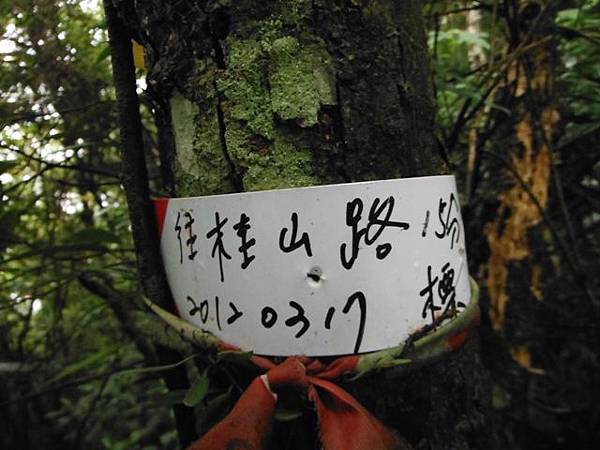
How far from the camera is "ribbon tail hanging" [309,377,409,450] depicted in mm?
456

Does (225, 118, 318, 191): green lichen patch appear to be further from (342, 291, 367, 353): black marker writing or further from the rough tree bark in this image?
(342, 291, 367, 353): black marker writing

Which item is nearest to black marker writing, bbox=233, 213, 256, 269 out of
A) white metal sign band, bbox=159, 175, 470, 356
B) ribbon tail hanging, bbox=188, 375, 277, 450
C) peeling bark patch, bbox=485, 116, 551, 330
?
white metal sign band, bbox=159, 175, 470, 356

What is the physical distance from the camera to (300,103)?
19.9 inches

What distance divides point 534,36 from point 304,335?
814 millimetres

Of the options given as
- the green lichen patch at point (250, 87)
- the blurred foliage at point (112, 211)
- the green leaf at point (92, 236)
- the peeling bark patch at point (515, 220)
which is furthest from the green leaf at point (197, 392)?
the peeling bark patch at point (515, 220)

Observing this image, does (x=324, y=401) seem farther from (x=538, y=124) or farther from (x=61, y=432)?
(x=61, y=432)

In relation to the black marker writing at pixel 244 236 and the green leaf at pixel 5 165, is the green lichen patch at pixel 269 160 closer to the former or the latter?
the black marker writing at pixel 244 236

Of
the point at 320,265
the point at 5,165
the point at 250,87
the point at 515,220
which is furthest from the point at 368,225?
the point at 515,220

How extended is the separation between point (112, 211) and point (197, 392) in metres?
0.70

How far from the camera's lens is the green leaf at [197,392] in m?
0.50

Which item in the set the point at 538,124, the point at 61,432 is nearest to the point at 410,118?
the point at 538,124

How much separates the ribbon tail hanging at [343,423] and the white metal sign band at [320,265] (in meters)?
0.04

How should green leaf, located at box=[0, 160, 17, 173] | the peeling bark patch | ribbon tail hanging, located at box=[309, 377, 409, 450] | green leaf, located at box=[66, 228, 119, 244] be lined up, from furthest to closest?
the peeling bark patch
green leaf, located at box=[66, 228, 119, 244]
green leaf, located at box=[0, 160, 17, 173]
ribbon tail hanging, located at box=[309, 377, 409, 450]

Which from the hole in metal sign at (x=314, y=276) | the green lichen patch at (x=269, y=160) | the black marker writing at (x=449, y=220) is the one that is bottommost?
the hole in metal sign at (x=314, y=276)
